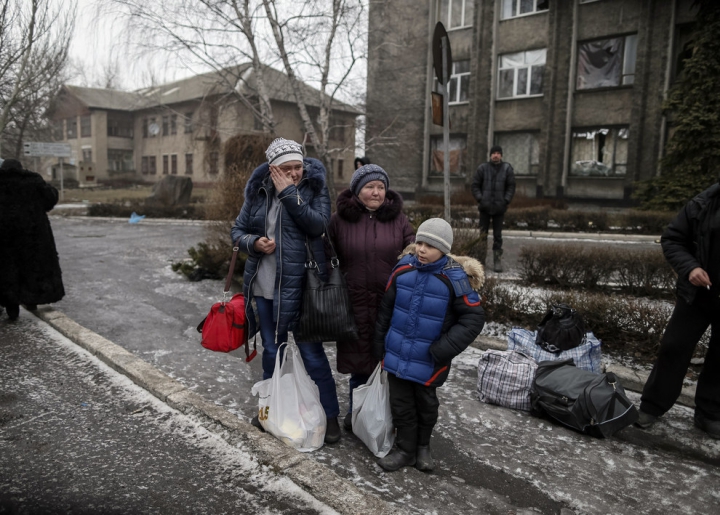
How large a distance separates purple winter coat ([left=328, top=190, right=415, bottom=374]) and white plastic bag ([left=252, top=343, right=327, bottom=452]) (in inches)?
10.8

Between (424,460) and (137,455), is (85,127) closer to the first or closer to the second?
(137,455)

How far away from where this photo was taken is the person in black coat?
19.1 feet

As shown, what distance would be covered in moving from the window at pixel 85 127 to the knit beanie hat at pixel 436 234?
62159 mm

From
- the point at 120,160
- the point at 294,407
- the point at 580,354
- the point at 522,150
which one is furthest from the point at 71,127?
the point at 580,354

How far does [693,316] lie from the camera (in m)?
3.72

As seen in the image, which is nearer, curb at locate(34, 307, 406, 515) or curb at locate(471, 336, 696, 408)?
curb at locate(34, 307, 406, 515)

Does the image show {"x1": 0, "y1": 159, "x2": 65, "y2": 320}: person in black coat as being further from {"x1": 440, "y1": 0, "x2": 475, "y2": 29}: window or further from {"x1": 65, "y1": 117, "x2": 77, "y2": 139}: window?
{"x1": 65, "y1": 117, "x2": 77, "y2": 139}: window

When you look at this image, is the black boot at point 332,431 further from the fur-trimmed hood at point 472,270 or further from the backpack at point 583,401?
the backpack at point 583,401

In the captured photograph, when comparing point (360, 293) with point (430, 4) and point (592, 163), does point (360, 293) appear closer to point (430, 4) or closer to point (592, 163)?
point (592, 163)

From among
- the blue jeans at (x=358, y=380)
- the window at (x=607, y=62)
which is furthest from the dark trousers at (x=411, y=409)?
the window at (x=607, y=62)

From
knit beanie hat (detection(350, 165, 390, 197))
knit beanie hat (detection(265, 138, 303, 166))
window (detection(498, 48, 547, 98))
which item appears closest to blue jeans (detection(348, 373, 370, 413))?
knit beanie hat (detection(350, 165, 390, 197))

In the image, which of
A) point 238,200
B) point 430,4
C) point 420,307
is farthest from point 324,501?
point 430,4

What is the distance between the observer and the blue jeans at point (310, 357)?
3418mm

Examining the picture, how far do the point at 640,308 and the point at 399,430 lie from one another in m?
2.96
